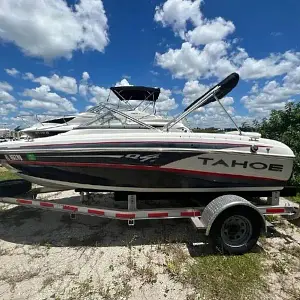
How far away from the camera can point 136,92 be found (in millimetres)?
10203

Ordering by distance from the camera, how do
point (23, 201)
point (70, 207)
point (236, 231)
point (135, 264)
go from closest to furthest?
point (135, 264) → point (236, 231) → point (70, 207) → point (23, 201)

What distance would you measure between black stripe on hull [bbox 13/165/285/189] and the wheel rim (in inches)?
21.0

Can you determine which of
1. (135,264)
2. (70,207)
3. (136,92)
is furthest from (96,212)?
(136,92)

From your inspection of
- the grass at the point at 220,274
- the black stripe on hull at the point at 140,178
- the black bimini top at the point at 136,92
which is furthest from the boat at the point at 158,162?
the black bimini top at the point at 136,92

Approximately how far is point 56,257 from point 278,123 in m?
7.01

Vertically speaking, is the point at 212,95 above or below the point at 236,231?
above

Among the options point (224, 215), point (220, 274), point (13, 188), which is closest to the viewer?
point (220, 274)

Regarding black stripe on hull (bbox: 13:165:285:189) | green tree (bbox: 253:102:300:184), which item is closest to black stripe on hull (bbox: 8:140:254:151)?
black stripe on hull (bbox: 13:165:285:189)

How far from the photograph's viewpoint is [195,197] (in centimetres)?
423

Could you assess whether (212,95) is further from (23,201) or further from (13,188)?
(13,188)

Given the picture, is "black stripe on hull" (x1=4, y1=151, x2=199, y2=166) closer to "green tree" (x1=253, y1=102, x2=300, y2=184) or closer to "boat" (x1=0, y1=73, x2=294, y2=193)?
"boat" (x1=0, y1=73, x2=294, y2=193)

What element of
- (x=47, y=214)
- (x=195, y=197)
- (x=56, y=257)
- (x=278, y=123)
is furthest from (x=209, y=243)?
(x=278, y=123)

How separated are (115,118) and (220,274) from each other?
3.09m

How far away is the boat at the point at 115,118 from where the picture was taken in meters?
4.98
